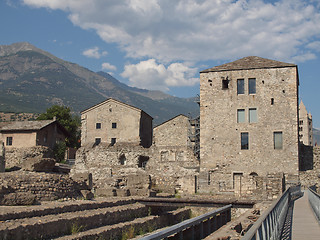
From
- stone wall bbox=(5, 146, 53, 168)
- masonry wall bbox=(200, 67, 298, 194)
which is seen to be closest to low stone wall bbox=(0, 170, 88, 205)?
masonry wall bbox=(200, 67, 298, 194)

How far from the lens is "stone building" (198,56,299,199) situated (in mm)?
35812

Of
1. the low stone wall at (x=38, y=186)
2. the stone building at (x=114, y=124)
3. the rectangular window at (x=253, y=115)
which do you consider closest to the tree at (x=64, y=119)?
the stone building at (x=114, y=124)

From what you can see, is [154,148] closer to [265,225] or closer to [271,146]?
[271,146]

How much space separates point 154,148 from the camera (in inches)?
1679

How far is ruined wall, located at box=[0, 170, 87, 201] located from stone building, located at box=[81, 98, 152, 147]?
93.3 feet

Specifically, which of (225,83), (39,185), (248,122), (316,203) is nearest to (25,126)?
(225,83)

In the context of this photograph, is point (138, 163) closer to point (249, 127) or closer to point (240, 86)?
point (249, 127)

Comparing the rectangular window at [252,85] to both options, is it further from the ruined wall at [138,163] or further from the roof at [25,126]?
the roof at [25,126]

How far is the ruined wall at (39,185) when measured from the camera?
1883cm

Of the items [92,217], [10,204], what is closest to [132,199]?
[92,217]

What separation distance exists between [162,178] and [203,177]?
6214 millimetres

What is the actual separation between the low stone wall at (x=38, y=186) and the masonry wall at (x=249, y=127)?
16.8 m

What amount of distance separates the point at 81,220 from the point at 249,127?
2469 cm

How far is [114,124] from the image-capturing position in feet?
168
